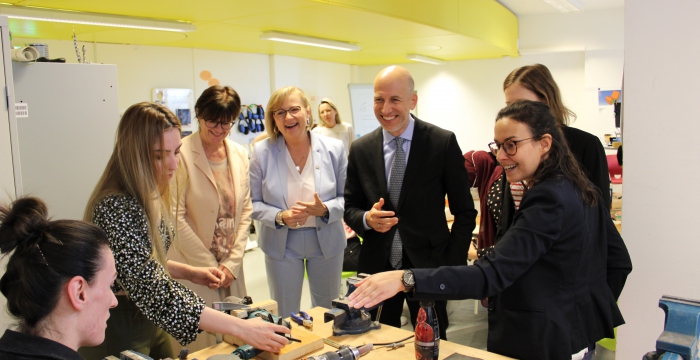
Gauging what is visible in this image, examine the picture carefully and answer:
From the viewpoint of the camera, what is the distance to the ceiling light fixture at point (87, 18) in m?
4.37

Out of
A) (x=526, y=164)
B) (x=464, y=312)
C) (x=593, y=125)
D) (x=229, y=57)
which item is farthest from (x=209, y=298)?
(x=593, y=125)

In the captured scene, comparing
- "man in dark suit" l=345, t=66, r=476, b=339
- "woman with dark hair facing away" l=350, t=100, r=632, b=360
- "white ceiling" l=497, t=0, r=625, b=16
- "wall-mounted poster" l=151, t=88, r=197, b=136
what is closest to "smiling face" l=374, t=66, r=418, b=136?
"man in dark suit" l=345, t=66, r=476, b=339

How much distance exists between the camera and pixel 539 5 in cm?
880

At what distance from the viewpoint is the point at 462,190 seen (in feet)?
8.61

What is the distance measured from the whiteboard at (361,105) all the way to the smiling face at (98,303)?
30.4 ft

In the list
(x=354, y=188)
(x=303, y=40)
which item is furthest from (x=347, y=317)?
(x=303, y=40)

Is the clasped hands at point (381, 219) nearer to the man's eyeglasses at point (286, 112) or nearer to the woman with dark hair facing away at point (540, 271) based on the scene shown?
the woman with dark hair facing away at point (540, 271)

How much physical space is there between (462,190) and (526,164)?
0.83m

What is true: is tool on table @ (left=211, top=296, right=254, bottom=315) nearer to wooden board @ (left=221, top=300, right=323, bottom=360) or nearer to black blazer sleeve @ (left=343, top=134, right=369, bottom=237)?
wooden board @ (left=221, top=300, right=323, bottom=360)

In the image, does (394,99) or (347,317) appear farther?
(394,99)

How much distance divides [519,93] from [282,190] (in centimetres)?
136

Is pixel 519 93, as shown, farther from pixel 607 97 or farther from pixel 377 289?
pixel 607 97

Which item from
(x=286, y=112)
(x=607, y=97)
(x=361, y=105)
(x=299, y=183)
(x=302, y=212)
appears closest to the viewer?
(x=302, y=212)

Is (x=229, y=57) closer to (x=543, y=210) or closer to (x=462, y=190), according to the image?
(x=462, y=190)
